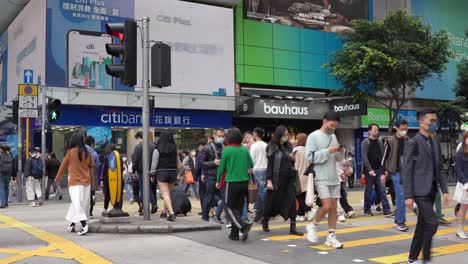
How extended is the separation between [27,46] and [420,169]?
23.8 m

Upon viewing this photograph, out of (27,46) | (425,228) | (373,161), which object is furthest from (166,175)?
(27,46)

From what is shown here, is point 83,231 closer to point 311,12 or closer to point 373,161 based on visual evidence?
point 373,161

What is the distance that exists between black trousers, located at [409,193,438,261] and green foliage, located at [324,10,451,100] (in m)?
18.4

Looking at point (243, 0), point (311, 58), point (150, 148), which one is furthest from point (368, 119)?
point (150, 148)

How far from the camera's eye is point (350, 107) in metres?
25.2

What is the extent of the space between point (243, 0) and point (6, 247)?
70.5 feet

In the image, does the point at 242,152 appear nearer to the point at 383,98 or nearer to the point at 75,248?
the point at 75,248

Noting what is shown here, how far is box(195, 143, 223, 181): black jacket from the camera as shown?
9.63 metres

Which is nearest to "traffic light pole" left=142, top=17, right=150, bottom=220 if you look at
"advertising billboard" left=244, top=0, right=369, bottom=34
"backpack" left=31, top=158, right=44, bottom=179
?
"backpack" left=31, top=158, right=44, bottom=179

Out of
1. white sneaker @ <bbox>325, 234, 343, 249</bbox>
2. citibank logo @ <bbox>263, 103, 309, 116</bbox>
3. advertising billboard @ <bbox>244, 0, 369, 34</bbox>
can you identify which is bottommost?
white sneaker @ <bbox>325, 234, 343, 249</bbox>

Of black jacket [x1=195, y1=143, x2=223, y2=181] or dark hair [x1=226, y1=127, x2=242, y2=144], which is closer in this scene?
dark hair [x1=226, y1=127, x2=242, y2=144]

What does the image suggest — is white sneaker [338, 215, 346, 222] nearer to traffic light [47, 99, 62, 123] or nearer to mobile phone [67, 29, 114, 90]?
traffic light [47, 99, 62, 123]

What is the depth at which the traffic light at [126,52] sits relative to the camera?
8.84m

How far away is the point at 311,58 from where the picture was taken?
28.3m
